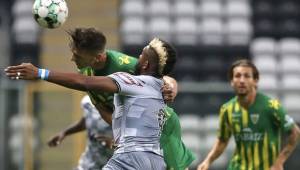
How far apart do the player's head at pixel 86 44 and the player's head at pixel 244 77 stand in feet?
6.63

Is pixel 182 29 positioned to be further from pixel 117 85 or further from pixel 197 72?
pixel 117 85

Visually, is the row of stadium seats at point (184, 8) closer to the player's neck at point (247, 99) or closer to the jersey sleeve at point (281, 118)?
the player's neck at point (247, 99)

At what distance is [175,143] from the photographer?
6.15 metres

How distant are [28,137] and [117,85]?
22.2 ft

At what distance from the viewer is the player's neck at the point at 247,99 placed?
7.49m

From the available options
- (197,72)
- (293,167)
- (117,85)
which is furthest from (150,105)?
(197,72)

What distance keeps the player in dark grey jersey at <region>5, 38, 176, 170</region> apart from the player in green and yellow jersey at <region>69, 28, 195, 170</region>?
407 mm

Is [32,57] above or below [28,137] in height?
above

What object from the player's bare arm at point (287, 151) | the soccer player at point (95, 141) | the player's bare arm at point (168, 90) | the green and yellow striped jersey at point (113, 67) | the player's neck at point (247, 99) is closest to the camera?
the player's bare arm at point (168, 90)

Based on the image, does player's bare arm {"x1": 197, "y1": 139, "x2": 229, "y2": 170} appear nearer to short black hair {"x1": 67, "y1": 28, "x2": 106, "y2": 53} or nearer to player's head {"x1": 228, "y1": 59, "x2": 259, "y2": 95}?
player's head {"x1": 228, "y1": 59, "x2": 259, "y2": 95}

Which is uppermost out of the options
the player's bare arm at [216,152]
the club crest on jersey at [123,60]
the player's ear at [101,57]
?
the player's ear at [101,57]

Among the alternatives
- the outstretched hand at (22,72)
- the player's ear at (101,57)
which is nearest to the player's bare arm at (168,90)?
the player's ear at (101,57)

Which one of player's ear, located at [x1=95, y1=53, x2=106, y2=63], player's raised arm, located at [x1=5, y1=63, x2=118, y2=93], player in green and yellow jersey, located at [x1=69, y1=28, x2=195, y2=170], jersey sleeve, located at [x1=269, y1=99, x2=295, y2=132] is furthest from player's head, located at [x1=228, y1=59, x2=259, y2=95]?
player's raised arm, located at [x1=5, y1=63, x2=118, y2=93]

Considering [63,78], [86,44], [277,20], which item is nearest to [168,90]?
[86,44]
